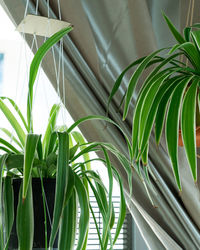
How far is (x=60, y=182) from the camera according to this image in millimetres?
891

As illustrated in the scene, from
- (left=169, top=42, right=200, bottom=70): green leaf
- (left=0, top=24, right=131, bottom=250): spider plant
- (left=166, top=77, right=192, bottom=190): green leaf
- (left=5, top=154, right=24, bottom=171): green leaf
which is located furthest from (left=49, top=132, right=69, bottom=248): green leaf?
(left=169, top=42, right=200, bottom=70): green leaf

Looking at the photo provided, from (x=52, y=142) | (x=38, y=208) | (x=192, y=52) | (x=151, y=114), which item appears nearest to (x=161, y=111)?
(x=151, y=114)

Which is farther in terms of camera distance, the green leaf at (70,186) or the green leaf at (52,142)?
the green leaf at (52,142)

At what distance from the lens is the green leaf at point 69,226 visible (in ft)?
2.98

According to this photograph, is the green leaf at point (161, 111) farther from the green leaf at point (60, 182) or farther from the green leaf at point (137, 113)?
the green leaf at point (60, 182)

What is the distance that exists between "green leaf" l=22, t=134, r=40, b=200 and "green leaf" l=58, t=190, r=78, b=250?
13 cm

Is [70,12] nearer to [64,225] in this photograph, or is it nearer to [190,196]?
[190,196]

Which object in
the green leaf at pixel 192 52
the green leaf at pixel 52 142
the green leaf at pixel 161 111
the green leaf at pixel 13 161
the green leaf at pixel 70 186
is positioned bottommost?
the green leaf at pixel 70 186

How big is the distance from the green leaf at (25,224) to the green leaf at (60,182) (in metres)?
0.07

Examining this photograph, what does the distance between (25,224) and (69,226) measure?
0.11 meters

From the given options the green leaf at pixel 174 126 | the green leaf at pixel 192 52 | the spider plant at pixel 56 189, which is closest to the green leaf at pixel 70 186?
the spider plant at pixel 56 189

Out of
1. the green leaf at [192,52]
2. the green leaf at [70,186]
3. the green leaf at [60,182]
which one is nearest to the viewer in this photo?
the green leaf at [60,182]

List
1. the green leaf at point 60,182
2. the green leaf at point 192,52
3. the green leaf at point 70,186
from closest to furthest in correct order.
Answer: the green leaf at point 60,182, the green leaf at point 70,186, the green leaf at point 192,52

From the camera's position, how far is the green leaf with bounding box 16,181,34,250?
876 mm
